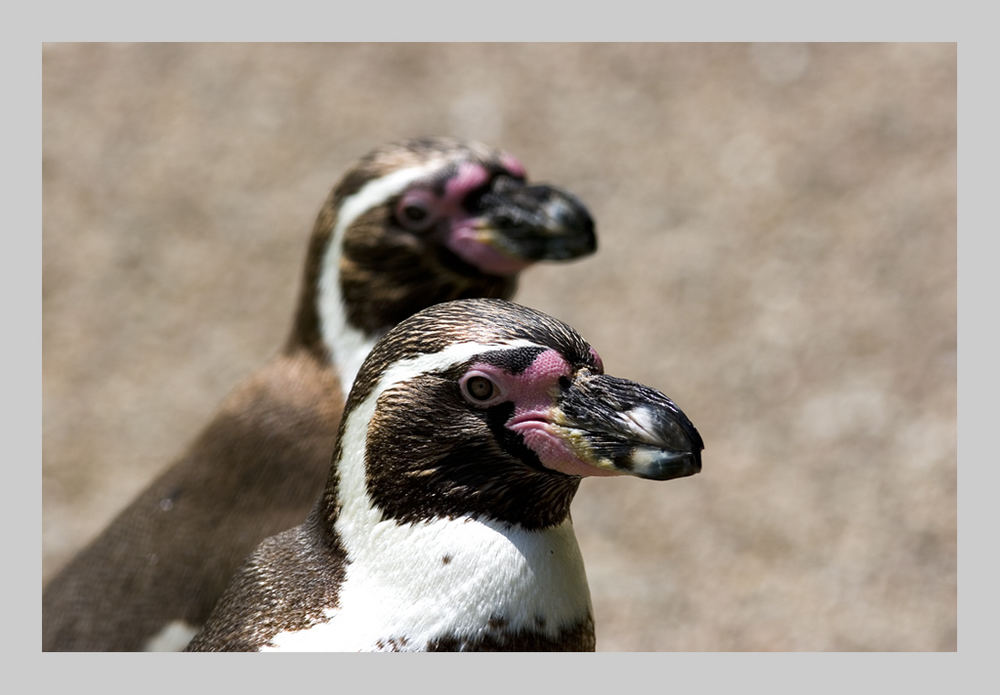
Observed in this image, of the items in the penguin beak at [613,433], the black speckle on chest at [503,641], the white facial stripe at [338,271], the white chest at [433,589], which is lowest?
the black speckle on chest at [503,641]

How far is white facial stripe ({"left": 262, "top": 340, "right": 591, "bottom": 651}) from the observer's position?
2242 mm

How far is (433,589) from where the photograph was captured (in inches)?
88.6

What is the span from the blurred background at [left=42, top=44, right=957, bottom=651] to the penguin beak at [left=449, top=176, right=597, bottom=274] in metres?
2.83

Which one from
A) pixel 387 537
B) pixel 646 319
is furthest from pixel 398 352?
pixel 646 319

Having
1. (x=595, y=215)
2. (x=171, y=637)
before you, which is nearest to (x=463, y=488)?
(x=171, y=637)

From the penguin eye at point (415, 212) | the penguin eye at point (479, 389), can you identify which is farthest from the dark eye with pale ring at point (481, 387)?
the penguin eye at point (415, 212)

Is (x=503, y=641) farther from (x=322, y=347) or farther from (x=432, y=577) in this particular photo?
(x=322, y=347)

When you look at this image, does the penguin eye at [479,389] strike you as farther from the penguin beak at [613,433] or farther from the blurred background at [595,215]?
Answer: the blurred background at [595,215]

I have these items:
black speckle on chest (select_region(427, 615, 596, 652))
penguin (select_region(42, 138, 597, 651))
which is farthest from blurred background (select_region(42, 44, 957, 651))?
black speckle on chest (select_region(427, 615, 596, 652))

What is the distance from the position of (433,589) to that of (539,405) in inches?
13.7

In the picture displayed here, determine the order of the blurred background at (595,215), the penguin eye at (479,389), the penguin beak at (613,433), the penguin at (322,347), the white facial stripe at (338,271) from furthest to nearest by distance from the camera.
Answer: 1. the blurred background at (595,215)
2. the white facial stripe at (338,271)
3. the penguin at (322,347)
4. the penguin eye at (479,389)
5. the penguin beak at (613,433)

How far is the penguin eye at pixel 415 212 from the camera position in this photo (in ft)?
10.9

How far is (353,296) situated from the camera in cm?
334

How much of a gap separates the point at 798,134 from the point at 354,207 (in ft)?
11.9
